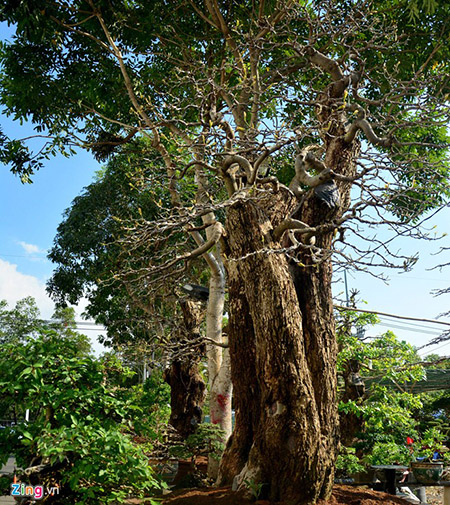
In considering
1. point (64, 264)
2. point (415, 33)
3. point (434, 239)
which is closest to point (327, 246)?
point (434, 239)

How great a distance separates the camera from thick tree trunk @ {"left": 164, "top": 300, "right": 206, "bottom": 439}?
1111cm

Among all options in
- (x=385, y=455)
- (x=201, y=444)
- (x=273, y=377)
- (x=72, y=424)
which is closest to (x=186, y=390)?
(x=201, y=444)

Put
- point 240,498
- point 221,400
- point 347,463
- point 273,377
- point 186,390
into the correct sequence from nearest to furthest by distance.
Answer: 1. point 240,498
2. point 273,377
3. point 347,463
4. point 221,400
5. point 186,390

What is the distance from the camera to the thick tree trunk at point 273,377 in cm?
501

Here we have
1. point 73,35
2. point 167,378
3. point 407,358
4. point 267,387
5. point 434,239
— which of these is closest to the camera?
point 434,239

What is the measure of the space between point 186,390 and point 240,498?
245 inches

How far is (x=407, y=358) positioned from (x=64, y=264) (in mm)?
9740

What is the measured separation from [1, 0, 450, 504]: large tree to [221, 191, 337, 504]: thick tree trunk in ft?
0.05

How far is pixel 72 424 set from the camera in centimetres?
387

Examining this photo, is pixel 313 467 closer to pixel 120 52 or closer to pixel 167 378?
pixel 167 378

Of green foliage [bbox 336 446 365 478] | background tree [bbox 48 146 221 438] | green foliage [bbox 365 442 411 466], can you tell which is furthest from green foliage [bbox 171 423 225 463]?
background tree [bbox 48 146 221 438]

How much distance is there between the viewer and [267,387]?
17.1ft

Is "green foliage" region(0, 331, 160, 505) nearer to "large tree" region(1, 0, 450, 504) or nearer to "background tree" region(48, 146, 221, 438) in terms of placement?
"large tree" region(1, 0, 450, 504)

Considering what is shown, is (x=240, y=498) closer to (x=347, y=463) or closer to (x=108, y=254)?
(x=347, y=463)
